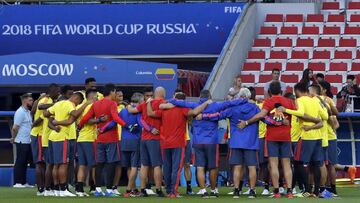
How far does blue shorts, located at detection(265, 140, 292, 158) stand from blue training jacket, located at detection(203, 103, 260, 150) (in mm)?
337

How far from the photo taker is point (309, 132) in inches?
934

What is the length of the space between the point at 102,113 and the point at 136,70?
8.66 metres

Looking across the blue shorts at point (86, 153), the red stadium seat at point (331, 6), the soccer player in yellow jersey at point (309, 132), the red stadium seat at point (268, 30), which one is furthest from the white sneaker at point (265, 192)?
the red stadium seat at point (331, 6)

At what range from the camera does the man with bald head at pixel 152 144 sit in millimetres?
24812

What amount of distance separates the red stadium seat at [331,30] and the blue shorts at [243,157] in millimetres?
14014

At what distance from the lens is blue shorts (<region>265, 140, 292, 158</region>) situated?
79.3ft

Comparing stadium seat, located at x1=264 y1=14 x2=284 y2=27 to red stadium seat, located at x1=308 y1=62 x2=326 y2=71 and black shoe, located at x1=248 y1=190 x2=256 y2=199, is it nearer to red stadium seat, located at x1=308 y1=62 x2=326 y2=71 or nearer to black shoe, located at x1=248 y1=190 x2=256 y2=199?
red stadium seat, located at x1=308 y1=62 x2=326 y2=71

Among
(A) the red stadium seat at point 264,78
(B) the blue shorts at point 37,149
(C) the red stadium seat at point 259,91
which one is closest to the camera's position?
(B) the blue shorts at point 37,149

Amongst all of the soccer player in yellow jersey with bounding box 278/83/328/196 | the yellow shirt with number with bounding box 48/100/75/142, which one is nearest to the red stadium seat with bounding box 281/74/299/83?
the yellow shirt with number with bounding box 48/100/75/142

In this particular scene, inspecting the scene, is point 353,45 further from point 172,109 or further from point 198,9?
point 172,109

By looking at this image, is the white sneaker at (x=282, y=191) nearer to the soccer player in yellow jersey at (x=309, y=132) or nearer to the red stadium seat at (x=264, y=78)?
the soccer player in yellow jersey at (x=309, y=132)

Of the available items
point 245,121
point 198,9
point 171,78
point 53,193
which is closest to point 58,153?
point 53,193

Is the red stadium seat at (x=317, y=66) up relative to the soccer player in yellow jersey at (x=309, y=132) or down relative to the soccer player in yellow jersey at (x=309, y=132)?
up

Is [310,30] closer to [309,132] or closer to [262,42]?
[262,42]
